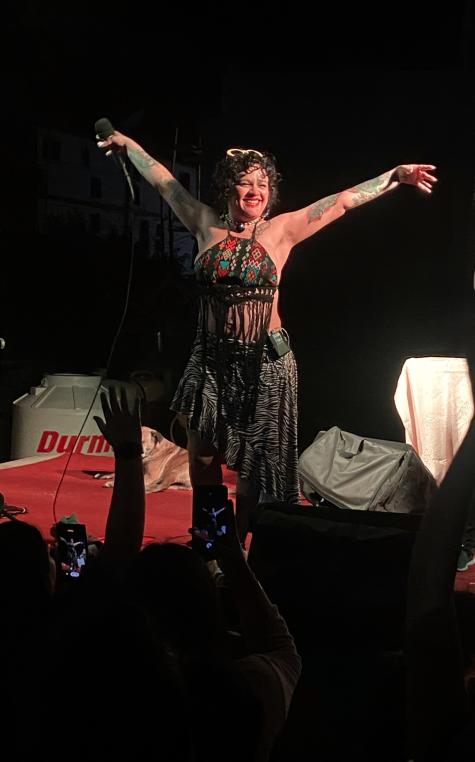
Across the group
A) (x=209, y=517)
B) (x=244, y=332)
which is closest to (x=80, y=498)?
(x=244, y=332)

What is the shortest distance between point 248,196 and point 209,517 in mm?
1625

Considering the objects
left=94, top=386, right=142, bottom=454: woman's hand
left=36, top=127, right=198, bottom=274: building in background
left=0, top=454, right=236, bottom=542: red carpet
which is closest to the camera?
left=94, top=386, right=142, bottom=454: woman's hand

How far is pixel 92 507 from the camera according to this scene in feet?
13.8

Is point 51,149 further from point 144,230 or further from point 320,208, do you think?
point 320,208

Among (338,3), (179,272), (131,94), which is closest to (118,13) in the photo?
(131,94)

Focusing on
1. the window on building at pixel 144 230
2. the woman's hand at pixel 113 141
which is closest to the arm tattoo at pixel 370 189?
the woman's hand at pixel 113 141

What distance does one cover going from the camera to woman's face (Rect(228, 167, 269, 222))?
10.7 ft

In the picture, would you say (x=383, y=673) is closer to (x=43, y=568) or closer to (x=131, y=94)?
(x=43, y=568)

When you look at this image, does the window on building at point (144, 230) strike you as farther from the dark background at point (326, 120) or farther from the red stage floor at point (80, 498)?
the red stage floor at point (80, 498)

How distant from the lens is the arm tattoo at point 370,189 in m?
3.29

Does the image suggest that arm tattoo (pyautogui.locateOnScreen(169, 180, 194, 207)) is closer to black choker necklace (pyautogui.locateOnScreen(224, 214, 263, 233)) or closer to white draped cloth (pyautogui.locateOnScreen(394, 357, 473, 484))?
black choker necklace (pyautogui.locateOnScreen(224, 214, 263, 233))

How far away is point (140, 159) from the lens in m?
3.36

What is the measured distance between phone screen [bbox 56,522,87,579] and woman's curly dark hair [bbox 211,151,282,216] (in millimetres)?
1506

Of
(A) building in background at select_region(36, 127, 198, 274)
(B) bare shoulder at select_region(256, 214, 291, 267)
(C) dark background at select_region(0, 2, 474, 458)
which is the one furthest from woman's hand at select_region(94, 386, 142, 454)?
(A) building in background at select_region(36, 127, 198, 274)
